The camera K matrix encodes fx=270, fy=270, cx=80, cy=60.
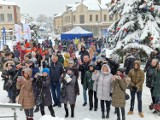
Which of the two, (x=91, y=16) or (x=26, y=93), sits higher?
(x=91, y=16)

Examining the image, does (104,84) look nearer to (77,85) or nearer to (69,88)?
(77,85)

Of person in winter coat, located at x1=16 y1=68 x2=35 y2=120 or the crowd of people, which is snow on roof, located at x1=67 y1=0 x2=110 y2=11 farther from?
person in winter coat, located at x1=16 y1=68 x2=35 y2=120

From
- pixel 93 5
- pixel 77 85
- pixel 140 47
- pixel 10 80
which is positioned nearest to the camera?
pixel 77 85

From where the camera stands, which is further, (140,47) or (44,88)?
(140,47)

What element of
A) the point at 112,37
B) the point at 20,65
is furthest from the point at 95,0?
the point at 20,65

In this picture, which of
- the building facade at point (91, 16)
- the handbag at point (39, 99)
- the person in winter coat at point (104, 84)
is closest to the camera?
the handbag at point (39, 99)

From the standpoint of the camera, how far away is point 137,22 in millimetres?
15305

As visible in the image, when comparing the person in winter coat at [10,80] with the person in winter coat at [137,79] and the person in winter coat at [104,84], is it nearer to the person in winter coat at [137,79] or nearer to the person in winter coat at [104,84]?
the person in winter coat at [104,84]

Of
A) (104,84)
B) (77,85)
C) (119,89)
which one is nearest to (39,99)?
(77,85)

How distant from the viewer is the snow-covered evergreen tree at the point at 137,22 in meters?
14.6

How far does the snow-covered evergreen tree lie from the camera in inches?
577

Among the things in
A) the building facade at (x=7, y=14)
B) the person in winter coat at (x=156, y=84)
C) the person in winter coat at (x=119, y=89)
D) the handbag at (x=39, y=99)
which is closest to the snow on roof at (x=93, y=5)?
the building facade at (x=7, y=14)

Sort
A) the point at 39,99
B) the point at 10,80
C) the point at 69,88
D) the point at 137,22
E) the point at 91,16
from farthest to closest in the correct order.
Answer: the point at 91,16, the point at 137,22, the point at 10,80, the point at 69,88, the point at 39,99

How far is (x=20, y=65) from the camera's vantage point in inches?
358
